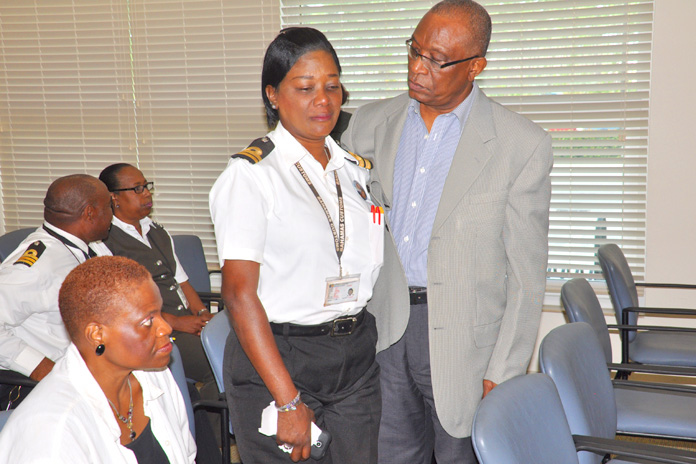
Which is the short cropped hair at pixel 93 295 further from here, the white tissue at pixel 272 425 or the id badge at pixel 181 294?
the id badge at pixel 181 294

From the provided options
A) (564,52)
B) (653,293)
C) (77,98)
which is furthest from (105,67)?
(653,293)

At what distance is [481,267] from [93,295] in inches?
40.4

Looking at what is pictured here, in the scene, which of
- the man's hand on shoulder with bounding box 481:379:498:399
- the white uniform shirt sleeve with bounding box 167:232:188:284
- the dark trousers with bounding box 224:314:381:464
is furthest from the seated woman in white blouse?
the white uniform shirt sleeve with bounding box 167:232:188:284

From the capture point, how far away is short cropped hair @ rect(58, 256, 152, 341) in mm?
1419

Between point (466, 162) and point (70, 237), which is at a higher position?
point (466, 162)

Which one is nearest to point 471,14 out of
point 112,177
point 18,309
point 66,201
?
point 66,201

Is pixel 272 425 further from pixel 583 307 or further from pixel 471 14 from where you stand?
pixel 583 307

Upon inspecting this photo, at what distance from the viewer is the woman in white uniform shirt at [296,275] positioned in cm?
144

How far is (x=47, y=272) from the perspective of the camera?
2.64 m

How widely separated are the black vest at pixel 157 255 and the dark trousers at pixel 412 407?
1.89 metres

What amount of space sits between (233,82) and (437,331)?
3.21 m

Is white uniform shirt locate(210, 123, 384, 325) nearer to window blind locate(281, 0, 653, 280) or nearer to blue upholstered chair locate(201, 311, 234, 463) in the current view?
blue upholstered chair locate(201, 311, 234, 463)

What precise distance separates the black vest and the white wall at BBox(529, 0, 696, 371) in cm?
289

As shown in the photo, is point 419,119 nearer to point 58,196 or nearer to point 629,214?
point 58,196
